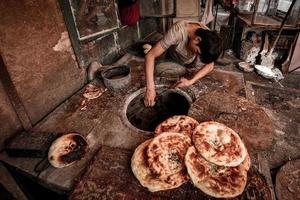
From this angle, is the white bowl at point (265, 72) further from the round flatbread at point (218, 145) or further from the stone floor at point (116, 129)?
the round flatbread at point (218, 145)

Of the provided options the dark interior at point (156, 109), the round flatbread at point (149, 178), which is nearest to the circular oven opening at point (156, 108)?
the dark interior at point (156, 109)

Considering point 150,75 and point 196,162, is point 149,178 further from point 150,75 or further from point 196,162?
point 150,75

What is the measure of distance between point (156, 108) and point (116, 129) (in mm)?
1587

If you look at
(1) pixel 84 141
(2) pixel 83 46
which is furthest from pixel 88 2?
(1) pixel 84 141

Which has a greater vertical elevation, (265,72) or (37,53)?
(37,53)

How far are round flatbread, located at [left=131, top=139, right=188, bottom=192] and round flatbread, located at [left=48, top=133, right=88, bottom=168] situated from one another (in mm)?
699

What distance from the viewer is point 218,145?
2094 mm

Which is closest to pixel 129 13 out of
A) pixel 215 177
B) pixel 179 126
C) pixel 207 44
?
pixel 207 44

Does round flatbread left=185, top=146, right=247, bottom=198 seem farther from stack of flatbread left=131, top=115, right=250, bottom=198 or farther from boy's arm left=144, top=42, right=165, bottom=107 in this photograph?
boy's arm left=144, top=42, right=165, bottom=107

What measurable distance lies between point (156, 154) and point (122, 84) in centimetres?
167

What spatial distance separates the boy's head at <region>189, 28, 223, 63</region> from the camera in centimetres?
263

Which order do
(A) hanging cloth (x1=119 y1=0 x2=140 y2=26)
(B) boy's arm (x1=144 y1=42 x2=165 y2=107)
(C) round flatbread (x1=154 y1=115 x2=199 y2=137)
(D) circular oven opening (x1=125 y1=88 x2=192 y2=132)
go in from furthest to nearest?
(A) hanging cloth (x1=119 y1=0 x2=140 y2=26)
(D) circular oven opening (x1=125 y1=88 x2=192 y2=132)
(B) boy's arm (x1=144 y1=42 x2=165 y2=107)
(C) round flatbread (x1=154 y1=115 x2=199 y2=137)

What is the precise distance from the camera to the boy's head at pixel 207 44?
104 inches

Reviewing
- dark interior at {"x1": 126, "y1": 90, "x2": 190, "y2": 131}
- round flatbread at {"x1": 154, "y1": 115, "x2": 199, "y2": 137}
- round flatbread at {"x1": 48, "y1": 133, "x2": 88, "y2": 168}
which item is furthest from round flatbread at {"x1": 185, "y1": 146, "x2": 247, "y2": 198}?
dark interior at {"x1": 126, "y1": 90, "x2": 190, "y2": 131}
